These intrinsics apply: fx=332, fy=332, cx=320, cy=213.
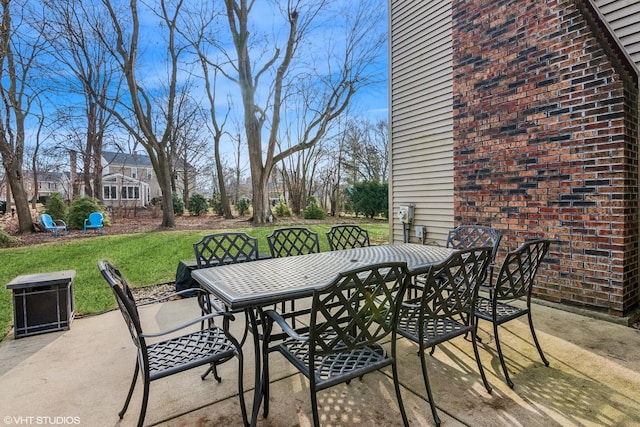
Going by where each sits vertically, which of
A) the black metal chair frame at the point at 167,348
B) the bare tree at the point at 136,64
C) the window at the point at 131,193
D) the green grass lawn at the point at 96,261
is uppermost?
the bare tree at the point at 136,64

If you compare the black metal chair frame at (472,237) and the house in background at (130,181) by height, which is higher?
the house in background at (130,181)

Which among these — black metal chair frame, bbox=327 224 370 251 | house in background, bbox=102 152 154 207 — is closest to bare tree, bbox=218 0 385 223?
→ black metal chair frame, bbox=327 224 370 251

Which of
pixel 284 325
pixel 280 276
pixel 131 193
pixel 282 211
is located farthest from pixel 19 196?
pixel 131 193

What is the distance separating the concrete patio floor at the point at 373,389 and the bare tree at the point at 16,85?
834 centimetres

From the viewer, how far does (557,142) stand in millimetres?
3508

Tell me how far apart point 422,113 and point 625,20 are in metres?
2.45

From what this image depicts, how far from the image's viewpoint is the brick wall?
10.4 ft

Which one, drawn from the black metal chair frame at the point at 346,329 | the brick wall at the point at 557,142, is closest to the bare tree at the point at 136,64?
the brick wall at the point at 557,142

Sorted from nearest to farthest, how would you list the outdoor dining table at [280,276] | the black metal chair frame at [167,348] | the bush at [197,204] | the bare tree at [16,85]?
the black metal chair frame at [167,348]
the outdoor dining table at [280,276]
the bare tree at [16,85]
the bush at [197,204]

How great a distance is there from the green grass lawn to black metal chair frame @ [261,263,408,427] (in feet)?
10.4

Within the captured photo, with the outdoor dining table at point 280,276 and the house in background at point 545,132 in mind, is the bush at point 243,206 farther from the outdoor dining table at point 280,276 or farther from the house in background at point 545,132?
the outdoor dining table at point 280,276

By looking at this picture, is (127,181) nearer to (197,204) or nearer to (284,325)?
(197,204)

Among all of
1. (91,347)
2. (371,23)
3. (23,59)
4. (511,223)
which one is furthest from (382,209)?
(23,59)

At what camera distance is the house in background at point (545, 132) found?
125 inches
